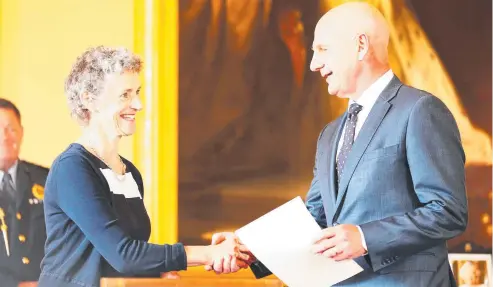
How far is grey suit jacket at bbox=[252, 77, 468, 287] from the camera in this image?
1974 mm

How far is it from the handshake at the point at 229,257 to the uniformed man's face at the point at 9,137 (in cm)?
87

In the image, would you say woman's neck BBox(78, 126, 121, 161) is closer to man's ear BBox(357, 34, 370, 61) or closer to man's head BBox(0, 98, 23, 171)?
man's head BBox(0, 98, 23, 171)

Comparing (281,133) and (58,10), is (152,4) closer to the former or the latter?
(58,10)

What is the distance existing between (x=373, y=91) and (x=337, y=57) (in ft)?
0.51

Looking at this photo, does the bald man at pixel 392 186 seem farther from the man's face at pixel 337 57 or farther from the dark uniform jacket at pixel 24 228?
the dark uniform jacket at pixel 24 228

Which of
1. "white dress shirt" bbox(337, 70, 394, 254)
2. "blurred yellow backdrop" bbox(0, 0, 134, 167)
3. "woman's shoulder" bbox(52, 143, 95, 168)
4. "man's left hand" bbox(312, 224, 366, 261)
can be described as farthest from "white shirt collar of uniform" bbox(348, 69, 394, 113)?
"blurred yellow backdrop" bbox(0, 0, 134, 167)

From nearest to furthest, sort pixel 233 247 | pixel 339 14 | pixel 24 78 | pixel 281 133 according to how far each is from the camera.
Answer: pixel 339 14 → pixel 233 247 → pixel 24 78 → pixel 281 133

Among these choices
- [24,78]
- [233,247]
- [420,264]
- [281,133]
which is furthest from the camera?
[281,133]

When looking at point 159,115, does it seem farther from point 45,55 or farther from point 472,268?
point 472,268

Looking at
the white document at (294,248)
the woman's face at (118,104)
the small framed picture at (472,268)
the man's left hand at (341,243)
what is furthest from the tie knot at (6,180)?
the small framed picture at (472,268)

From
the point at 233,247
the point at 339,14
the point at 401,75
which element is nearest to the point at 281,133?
the point at 401,75

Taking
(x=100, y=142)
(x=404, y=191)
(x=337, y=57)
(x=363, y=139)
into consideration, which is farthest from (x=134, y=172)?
(x=404, y=191)

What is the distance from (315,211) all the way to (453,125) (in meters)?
0.55

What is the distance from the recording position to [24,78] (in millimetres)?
3092
